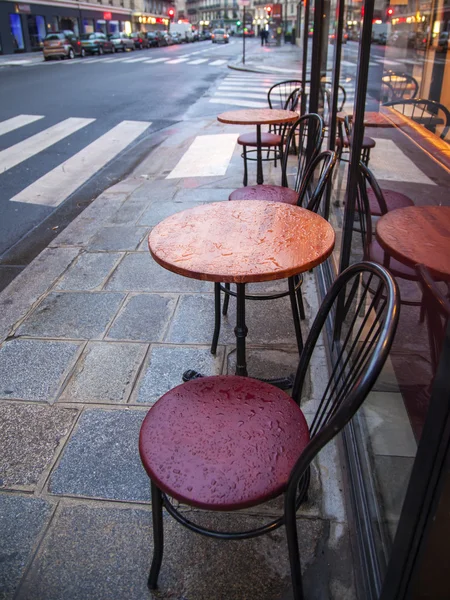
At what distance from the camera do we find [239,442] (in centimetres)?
156

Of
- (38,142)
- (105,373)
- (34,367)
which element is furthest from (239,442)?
(38,142)

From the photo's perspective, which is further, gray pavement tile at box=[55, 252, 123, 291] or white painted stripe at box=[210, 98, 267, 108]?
white painted stripe at box=[210, 98, 267, 108]

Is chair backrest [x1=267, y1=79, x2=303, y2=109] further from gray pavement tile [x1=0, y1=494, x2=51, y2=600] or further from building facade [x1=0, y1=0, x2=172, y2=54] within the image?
building facade [x1=0, y1=0, x2=172, y2=54]

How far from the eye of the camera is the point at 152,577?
5.61 ft

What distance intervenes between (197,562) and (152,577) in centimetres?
18

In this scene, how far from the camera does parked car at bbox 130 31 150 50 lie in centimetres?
3900

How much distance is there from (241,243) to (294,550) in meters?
1.21

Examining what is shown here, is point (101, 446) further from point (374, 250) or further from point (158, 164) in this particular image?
point (158, 164)

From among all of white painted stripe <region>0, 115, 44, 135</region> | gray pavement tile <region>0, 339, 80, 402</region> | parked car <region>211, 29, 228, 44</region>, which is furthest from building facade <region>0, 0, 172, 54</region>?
gray pavement tile <region>0, 339, 80, 402</region>

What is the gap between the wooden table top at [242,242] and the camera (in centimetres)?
192

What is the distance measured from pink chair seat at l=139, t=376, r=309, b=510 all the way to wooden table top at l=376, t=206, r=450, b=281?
0.72 m

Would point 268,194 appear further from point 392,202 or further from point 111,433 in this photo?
point 111,433

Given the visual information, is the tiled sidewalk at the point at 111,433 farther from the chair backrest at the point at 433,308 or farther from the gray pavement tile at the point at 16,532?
the chair backrest at the point at 433,308

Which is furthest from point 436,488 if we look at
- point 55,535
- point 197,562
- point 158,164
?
point 158,164
